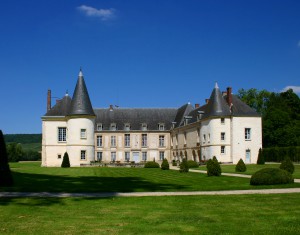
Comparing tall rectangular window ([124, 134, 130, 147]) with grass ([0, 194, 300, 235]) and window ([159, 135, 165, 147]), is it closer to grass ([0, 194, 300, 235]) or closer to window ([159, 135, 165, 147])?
window ([159, 135, 165, 147])

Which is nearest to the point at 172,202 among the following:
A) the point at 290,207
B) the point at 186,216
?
the point at 186,216

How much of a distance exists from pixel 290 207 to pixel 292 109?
46074mm

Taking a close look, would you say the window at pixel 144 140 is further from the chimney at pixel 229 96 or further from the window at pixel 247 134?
the window at pixel 247 134

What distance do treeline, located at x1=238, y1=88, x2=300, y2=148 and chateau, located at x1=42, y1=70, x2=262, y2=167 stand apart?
9.62 meters

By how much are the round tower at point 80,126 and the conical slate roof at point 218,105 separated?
11.7 meters

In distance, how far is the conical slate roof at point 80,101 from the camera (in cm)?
4009

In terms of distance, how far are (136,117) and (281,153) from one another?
1936 centimetres

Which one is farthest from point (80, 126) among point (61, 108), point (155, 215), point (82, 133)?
point (155, 215)

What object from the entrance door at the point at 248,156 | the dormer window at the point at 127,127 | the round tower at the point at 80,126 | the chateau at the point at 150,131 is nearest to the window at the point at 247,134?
the chateau at the point at 150,131

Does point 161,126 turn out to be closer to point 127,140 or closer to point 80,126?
point 127,140

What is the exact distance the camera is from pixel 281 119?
48.4m

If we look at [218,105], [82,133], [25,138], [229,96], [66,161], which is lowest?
[66,161]

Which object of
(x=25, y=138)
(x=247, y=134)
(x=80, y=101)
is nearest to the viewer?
(x=247, y=134)

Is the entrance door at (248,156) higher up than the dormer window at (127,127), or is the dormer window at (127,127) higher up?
the dormer window at (127,127)
